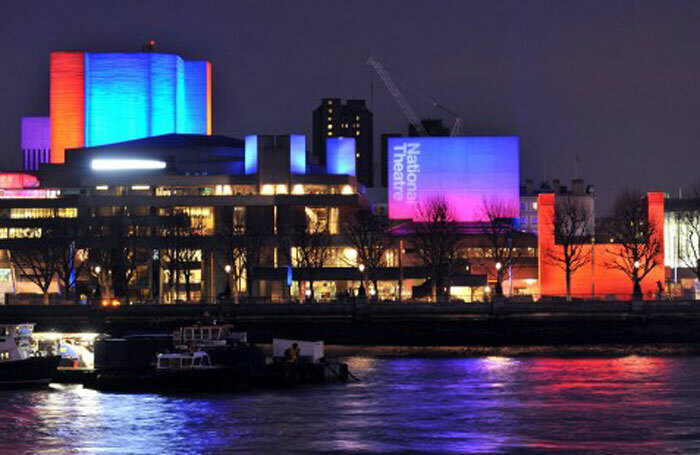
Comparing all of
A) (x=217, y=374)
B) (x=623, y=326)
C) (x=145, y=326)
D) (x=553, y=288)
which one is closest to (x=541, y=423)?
(x=217, y=374)

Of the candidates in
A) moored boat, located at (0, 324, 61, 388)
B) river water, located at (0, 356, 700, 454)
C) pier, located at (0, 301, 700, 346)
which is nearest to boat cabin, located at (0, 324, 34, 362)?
moored boat, located at (0, 324, 61, 388)

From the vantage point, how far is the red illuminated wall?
181 metres

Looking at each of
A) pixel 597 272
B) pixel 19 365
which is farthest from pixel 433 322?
pixel 597 272

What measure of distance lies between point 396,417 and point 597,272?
108m

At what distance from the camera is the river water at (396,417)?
68312mm

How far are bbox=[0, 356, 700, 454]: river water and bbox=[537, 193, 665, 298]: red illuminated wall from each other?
3143 inches

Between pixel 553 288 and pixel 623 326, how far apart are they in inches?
2043

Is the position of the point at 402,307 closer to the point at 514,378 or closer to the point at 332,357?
the point at 332,357

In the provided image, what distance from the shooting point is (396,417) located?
255ft

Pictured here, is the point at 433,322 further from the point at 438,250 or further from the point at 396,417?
the point at 396,417

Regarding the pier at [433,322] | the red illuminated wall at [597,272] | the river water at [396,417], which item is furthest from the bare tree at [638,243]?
the river water at [396,417]

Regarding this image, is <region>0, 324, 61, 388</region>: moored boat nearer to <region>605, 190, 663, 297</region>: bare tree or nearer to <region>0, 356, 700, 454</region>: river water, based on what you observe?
<region>0, 356, 700, 454</region>: river water

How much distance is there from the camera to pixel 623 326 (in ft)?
435

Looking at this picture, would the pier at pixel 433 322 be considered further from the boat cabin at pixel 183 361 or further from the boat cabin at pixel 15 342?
the boat cabin at pixel 183 361
